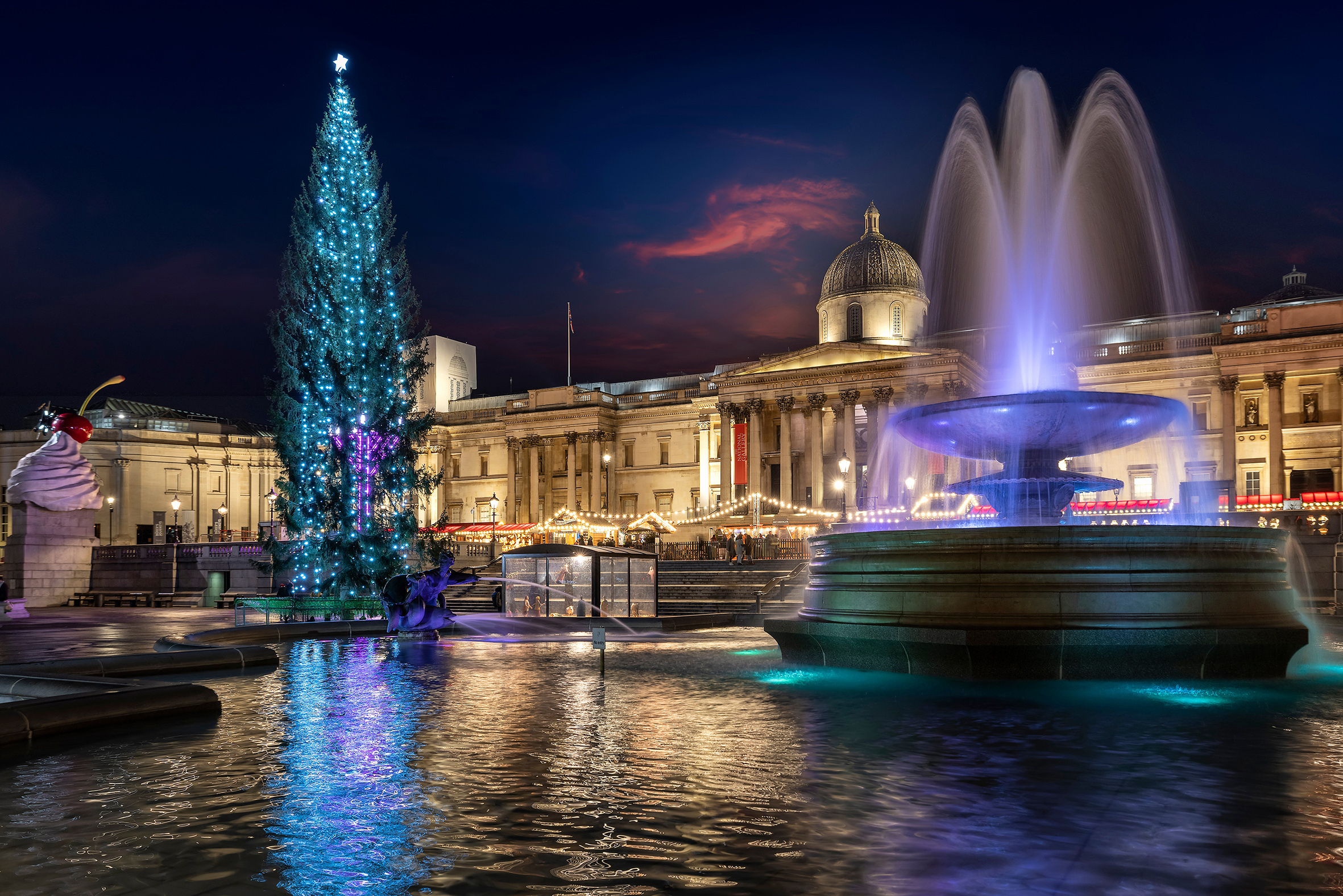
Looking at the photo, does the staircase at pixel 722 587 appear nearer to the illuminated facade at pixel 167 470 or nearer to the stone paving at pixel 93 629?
the stone paving at pixel 93 629

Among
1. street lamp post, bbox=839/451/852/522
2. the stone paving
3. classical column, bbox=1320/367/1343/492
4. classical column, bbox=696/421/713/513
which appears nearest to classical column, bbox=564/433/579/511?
classical column, bbox=696/421/713/513

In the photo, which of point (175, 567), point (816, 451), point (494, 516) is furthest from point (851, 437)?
point (175, 567)

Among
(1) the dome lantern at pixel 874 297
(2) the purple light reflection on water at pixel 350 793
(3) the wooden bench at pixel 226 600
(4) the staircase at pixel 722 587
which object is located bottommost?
(3) the wooden bench at pixel 226 600

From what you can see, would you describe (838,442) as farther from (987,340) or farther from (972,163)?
(972,163)

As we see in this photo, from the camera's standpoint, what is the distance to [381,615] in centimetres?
2344

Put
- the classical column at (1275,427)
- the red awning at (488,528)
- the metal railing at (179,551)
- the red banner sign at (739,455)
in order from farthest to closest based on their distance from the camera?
the red awning at (488,528) → the red banner sign at (739,455) → the classical column at (1275,427) → the metal railing at (179,551)

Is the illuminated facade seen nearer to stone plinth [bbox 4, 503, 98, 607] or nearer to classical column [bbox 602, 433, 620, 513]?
classical column [bbox 602, 433, 620, 513]

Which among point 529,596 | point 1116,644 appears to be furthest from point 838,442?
point 1116,644

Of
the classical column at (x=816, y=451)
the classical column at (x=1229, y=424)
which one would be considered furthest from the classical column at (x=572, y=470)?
the classical column at (x=1229, y=424)

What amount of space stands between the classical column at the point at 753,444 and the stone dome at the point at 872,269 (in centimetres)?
866

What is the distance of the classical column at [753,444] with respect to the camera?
196 feet

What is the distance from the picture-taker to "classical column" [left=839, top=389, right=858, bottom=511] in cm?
5716

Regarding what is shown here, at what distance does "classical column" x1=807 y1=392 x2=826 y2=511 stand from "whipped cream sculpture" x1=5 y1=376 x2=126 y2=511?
3520 cm

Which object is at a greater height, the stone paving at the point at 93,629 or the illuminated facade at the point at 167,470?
the illuminated facade at the point at 167,470
